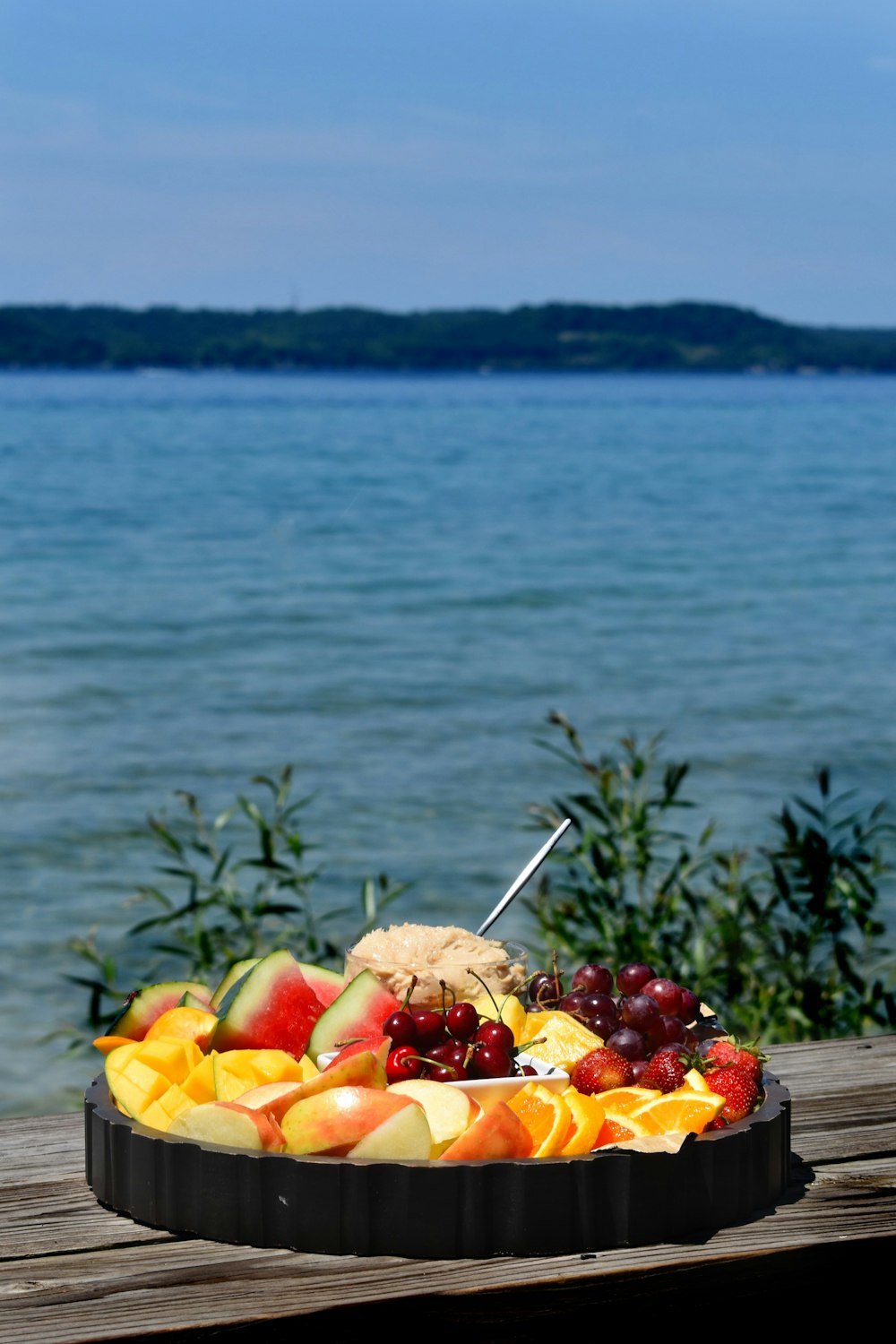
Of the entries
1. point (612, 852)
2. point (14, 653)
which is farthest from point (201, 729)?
point (612, 852)

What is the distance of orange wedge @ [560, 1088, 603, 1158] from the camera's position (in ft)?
6.87

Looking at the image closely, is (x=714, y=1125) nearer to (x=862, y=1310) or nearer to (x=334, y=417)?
(x=862, y=1310)

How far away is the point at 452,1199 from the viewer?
6.62ft

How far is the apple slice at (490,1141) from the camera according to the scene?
2.05 m

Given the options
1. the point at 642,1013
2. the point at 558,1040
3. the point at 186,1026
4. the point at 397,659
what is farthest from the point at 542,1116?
the point at 397,659

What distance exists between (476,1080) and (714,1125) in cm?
30

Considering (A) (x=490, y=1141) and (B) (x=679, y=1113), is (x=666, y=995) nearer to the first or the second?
(B) (x=679, y=1113)

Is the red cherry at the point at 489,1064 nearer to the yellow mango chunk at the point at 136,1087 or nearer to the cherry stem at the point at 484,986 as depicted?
the cherry stem at the point at 484,986

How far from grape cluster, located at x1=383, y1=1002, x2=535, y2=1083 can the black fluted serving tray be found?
196 mm

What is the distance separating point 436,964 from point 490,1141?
0.49m

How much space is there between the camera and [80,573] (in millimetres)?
23203

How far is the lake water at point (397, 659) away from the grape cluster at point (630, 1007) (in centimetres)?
329

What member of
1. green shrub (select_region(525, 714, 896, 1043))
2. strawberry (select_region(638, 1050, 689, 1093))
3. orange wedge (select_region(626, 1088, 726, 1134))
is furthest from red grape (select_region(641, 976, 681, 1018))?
green shrub (select_region(525, 714, 896, 1043))

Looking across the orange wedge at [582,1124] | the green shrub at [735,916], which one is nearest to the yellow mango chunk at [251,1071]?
the orange wedge at [582,1124]
